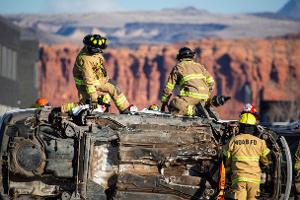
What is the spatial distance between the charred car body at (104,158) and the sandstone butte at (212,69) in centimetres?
7258

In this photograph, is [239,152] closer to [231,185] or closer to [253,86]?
[231,185]

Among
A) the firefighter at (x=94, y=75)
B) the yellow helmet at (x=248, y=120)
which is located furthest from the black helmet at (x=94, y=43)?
the yellow helmet at (x=248, y=120)

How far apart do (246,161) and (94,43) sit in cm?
332

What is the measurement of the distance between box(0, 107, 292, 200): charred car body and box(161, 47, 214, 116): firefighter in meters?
1.16

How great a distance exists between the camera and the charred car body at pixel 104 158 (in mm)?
11383

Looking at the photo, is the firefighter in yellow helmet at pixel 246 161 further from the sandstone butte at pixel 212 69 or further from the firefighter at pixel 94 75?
the sandstone butte at pixel 212 69

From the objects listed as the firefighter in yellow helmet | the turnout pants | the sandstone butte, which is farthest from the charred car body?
Answer: the sandstone butte

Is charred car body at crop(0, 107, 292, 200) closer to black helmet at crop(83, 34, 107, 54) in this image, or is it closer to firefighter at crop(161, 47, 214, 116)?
firefighter at crop(161, 47, 214, 116)

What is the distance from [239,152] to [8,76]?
33.8m

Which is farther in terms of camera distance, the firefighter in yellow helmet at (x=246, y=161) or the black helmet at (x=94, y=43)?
the black helmet at (x=94, y=43)

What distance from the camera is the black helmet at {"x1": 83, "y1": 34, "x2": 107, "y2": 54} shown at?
12.8 metres

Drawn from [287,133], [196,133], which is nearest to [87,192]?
[196,133]

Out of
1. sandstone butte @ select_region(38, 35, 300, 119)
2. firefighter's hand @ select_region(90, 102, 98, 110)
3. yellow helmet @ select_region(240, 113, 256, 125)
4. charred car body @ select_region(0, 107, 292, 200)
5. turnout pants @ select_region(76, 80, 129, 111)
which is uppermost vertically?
sandstone butte @ select_region(38, 35, 300, 119)

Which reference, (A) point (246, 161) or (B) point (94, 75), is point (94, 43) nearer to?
(B) point (94, 75)
